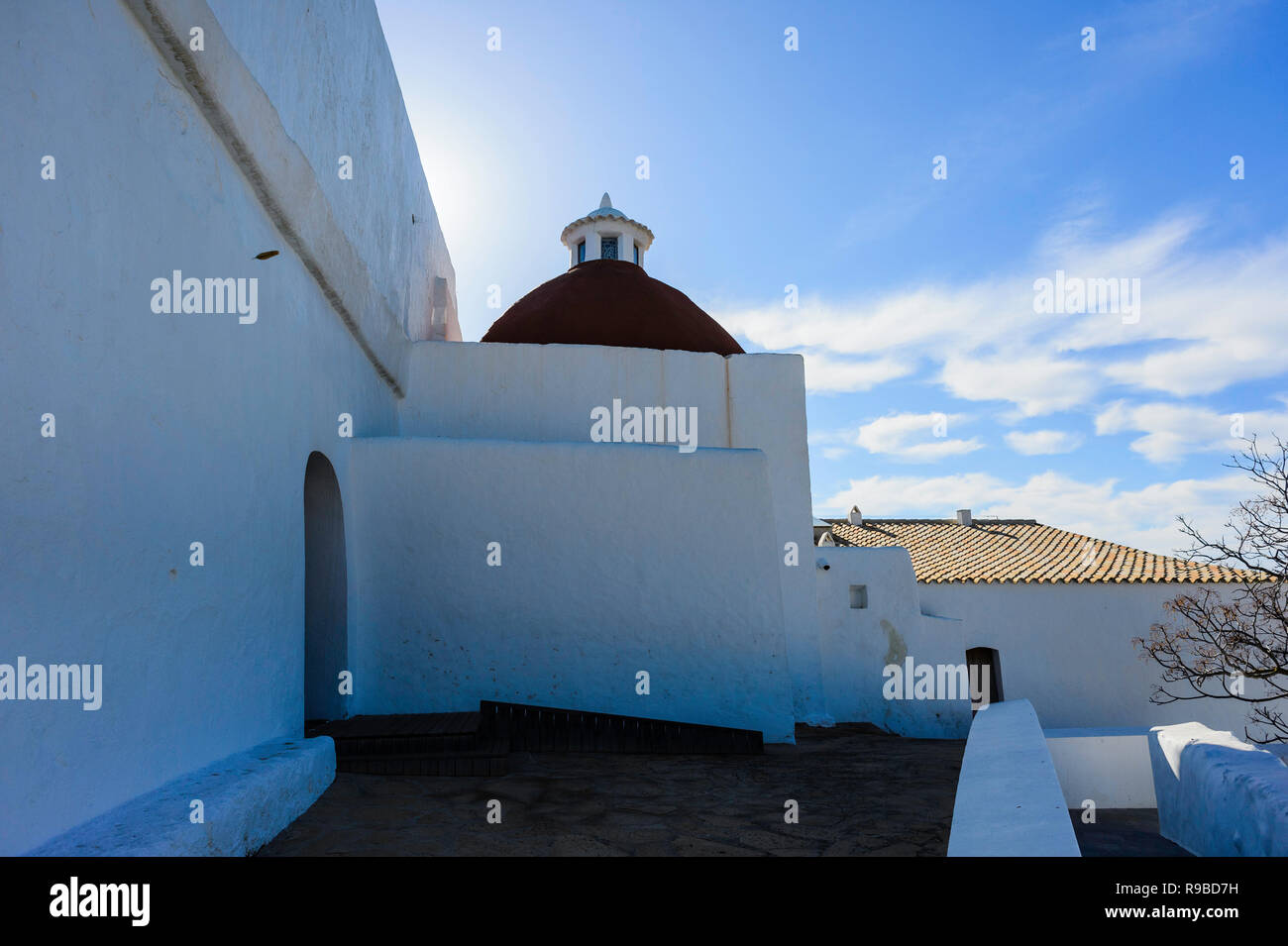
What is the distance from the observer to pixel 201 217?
3.72 metres

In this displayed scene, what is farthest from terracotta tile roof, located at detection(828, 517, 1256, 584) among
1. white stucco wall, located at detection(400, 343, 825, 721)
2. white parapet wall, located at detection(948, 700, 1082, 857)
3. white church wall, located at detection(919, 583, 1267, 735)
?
white parapet wall, located at detection(948, 700, 1082, 857)

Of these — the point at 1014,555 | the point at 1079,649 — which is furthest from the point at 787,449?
the point at 1014,555

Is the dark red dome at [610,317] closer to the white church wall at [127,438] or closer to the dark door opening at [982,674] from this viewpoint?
the white church wall at [127,438]

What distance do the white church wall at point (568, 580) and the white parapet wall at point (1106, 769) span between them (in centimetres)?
245

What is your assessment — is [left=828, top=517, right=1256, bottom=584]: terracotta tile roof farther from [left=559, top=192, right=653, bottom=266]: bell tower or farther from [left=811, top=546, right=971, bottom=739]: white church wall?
[left=559, top=192, right=653, bottom=266]: bell tower

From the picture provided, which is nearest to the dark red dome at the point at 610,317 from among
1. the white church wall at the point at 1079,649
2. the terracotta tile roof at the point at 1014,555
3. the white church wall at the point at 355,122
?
the white church wall at the point at 355,122

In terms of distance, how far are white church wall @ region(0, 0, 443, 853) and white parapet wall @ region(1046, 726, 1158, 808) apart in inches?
209

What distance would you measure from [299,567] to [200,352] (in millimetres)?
1825

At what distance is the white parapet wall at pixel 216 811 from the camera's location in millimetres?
2546

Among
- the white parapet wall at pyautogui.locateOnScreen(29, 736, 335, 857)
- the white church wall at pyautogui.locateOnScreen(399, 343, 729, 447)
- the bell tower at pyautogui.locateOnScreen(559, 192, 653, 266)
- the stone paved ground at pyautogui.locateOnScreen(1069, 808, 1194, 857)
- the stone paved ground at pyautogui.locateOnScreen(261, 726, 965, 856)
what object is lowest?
the stone paved ground at pyautogui.locateOnScreen(1069, 808, 1194, 857)

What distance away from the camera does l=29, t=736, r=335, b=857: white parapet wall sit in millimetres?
2546

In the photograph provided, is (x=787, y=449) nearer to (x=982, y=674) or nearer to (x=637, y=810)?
(x=637, y=810)
